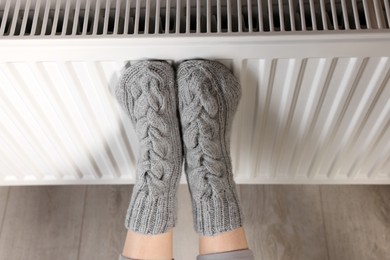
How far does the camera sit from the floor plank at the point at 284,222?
103 centimetres

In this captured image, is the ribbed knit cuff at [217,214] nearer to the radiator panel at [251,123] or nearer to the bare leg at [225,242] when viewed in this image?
Result: the bare leg at [225,242]

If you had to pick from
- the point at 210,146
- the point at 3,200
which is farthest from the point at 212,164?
the point at 3,200

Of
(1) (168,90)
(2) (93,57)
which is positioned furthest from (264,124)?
(2) (93,57)

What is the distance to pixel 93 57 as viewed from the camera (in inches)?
24.6

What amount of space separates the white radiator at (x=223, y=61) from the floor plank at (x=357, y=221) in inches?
9.2

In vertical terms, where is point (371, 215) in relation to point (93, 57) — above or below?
below

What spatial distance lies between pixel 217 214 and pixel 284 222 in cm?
42

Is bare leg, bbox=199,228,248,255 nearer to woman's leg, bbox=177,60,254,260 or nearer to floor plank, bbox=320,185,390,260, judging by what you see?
woman's leg, bbox=177,60,254,260

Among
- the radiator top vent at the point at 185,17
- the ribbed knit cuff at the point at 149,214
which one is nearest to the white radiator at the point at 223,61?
the radiator top vent at the point at 185,17

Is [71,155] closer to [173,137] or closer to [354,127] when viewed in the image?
[173,137]

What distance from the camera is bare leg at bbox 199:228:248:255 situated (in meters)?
0.68

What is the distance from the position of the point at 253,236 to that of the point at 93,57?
0.61 m

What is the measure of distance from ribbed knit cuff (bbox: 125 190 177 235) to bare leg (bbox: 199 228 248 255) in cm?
7

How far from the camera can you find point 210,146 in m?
0.69
